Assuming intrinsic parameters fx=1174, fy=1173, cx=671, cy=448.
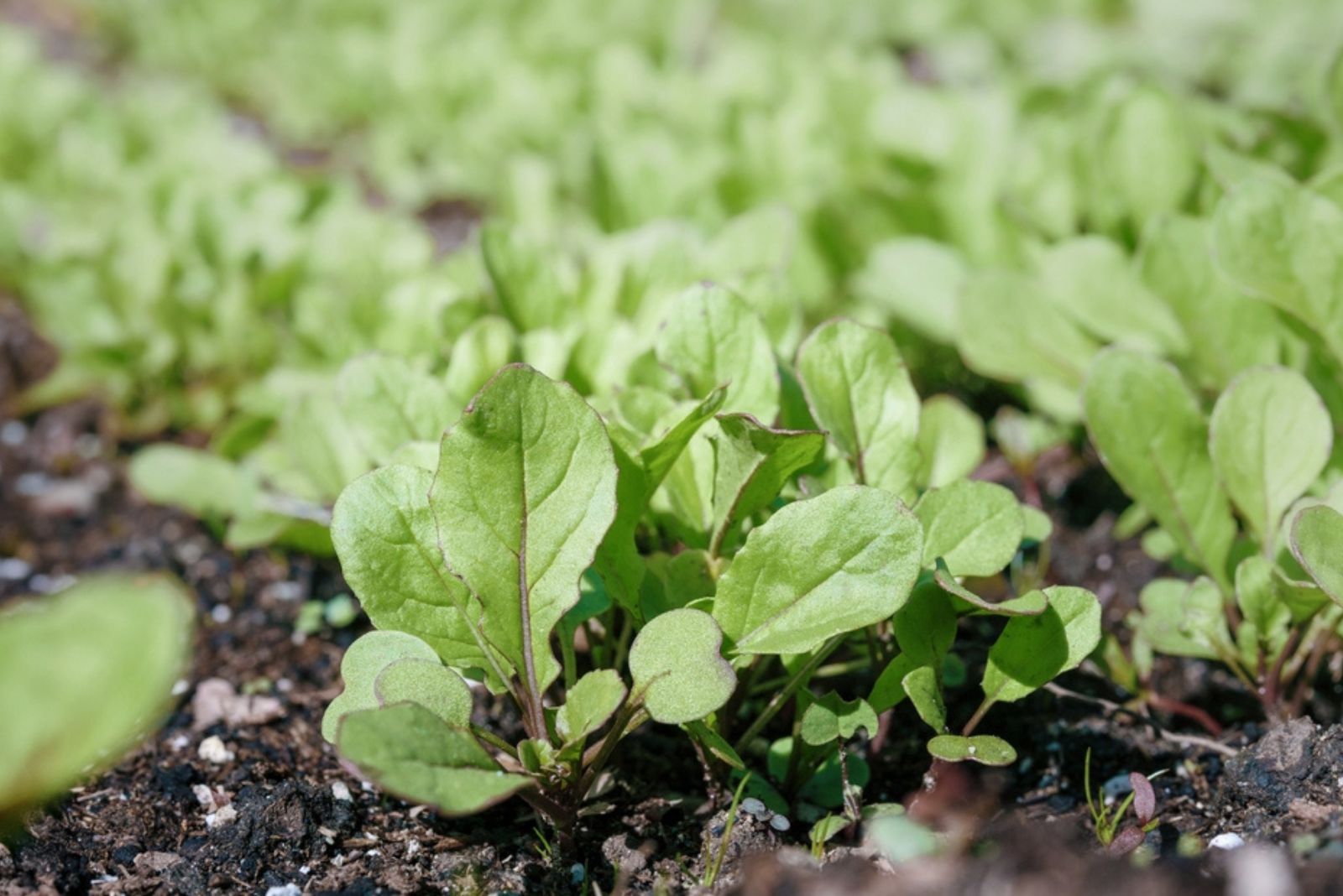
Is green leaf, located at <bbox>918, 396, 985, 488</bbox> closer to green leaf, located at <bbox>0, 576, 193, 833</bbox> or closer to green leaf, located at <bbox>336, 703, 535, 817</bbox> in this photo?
green leaf, located at <bbox>336, 703, 535, 817</bbox>

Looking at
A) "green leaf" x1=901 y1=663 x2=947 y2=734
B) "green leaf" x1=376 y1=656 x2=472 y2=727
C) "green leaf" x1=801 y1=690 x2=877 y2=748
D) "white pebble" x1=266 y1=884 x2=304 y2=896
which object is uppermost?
"green leaf" x1=376 y1=656 x2=472 y2=727

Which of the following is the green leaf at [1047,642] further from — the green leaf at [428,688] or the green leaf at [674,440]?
the green leaf at [428,688]

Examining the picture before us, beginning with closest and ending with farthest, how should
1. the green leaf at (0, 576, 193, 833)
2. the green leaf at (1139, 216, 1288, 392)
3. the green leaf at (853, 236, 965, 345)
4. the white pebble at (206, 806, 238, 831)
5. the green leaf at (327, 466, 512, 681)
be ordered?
the green leaf at (0, 576, 193, 833) < the green leaf at (327, 466, 512, 681) < the white pebble at (206, 806, 238, 831) < the green leaf at (1139, 216, 1288, 392) < the green leaf at (853, 236, 965, 345)

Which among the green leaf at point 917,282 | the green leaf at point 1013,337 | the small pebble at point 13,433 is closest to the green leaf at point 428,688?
the green leaf at point 1013,337

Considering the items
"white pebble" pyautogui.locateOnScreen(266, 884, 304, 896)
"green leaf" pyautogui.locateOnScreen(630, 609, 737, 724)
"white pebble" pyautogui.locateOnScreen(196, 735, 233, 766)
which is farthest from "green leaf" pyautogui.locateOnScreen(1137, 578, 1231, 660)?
"white pebble" pyautogui.locateOnScreen(196, 735, 233, 766)

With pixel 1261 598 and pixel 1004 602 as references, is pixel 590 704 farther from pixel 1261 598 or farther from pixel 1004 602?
pixel 1261 598

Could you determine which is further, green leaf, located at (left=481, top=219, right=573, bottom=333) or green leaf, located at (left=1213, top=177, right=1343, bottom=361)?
green leaf, located at (left=481, top=219, right=573, bottom=333)

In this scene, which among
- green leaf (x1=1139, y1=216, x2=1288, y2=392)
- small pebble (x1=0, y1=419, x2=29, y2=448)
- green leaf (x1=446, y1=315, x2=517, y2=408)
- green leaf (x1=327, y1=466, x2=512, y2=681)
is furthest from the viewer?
small pebble (x1=0, y1=419, x2=29, y2=448)

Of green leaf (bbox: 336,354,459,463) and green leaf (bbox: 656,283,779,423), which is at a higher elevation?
green leaf (bbox: 656,283,779,423)
